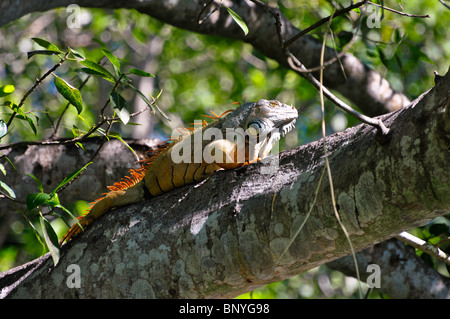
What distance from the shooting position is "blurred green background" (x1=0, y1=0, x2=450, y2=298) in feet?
29.8

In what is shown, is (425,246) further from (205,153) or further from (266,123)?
(205,153)

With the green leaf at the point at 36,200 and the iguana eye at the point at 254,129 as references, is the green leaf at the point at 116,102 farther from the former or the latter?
the iguana eye at the point at 254,129

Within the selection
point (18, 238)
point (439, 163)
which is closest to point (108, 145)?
point (18, 238)

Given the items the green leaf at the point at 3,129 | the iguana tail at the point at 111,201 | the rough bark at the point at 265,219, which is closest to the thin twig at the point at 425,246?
the rough bark at the point at 265,219

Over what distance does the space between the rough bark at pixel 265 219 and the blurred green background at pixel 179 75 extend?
5.24 m

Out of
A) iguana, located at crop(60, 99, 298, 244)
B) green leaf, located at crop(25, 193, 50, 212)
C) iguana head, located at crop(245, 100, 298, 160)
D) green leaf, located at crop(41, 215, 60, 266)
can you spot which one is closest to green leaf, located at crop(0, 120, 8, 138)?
green leaf, located at crop(25, 193, 50, 212)

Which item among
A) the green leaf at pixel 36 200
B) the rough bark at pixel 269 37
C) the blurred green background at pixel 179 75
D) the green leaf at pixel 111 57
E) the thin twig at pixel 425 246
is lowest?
the thin twig at pixel 425 246

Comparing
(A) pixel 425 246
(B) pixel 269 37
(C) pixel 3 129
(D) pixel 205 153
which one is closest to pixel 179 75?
(B) pixel 269 37

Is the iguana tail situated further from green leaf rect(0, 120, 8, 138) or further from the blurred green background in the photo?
the blurred green background

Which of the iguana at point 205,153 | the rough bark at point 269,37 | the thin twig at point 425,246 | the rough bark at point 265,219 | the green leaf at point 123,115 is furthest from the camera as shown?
the rough bark at point 269,37

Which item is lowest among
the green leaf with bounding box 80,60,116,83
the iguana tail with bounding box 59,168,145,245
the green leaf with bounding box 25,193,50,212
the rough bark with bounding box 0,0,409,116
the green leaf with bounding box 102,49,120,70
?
the green leaf with bounding box 25,193,50,212

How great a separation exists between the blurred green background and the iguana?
13.4ft

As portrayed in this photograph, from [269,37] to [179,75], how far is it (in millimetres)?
5915

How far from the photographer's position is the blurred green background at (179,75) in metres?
9.08
